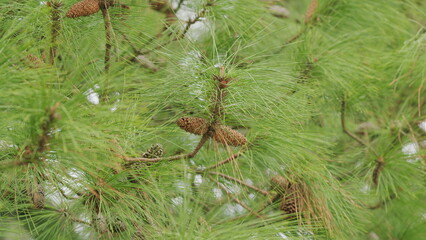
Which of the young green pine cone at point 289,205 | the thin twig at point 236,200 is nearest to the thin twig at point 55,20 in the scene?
the thin twig at point 236,200

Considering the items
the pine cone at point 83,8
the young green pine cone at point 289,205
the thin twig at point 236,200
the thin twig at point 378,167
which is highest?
the pine cone at point 83,8

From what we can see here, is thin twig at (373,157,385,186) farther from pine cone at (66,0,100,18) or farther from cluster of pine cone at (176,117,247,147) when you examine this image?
pine cone at (66,0,100,18)

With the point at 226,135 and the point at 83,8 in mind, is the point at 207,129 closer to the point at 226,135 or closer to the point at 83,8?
the point at 226,135

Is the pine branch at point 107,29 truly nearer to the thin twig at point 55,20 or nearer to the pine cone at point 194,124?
the thin twig at point 55,20

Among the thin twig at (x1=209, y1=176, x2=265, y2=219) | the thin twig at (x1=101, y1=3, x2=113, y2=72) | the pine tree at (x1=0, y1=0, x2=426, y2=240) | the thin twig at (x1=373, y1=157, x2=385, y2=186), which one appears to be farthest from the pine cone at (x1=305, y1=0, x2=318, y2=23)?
the thin twig at (x1=101, y1=3, x2=113, y2=72)

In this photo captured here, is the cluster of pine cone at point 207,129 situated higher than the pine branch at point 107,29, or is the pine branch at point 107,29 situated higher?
the pine branch at point 107,29

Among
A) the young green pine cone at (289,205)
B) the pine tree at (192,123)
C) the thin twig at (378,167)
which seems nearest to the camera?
the pine tree at (192,123)

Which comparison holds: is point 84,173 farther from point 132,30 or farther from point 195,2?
point 195,2
